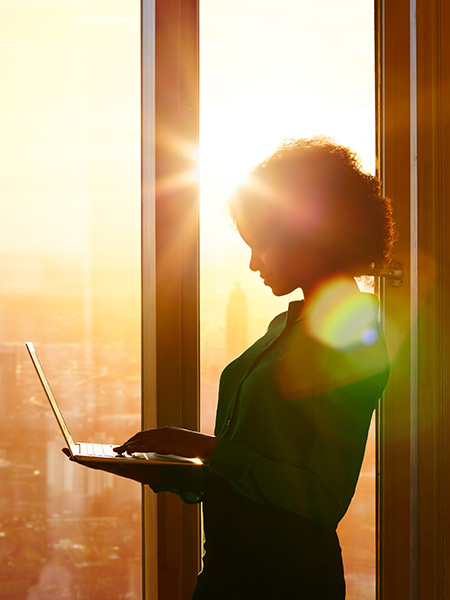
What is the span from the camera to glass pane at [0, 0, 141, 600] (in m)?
1.63

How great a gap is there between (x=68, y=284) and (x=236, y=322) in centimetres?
47

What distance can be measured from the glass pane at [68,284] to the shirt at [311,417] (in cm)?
75

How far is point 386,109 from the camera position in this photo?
5.82 ft

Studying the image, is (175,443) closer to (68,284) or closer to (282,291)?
(282,291)

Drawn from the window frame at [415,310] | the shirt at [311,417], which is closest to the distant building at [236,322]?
the window frame at [415,310]

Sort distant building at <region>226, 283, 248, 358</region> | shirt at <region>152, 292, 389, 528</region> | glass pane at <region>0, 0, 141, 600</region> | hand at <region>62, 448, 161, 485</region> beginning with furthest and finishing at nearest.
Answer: distant building at <region>226, 283, 248, 358</region> < glass pane at <region>0, 0, 141, 600</region> < hand at <region>62, 448, 161, 485</region> < shirt at <region>152, 292, 389, 528</region>

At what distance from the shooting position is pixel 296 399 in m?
0.94

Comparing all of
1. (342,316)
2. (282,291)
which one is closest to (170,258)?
(282,291)

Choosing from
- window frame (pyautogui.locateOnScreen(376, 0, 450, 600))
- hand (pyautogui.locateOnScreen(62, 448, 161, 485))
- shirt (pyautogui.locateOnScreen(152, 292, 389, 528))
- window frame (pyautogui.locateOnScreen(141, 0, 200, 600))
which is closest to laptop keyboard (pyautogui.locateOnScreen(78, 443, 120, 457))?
hand (pyautogui.locateOnScreen(62, 448, 161, 485))

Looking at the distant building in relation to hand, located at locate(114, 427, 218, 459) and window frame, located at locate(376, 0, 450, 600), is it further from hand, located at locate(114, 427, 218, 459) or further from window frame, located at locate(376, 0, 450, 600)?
hand, located at locate(114, 427, 218, 459)

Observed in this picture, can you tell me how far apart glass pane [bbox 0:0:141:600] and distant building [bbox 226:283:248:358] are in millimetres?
253

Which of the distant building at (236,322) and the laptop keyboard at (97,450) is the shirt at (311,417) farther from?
the distant building at (236,322)

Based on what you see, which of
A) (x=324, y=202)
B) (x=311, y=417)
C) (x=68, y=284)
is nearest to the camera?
(x=311, y=417)

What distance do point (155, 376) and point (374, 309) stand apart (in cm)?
82
